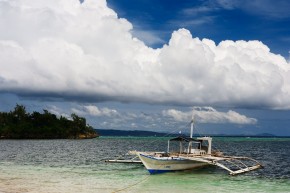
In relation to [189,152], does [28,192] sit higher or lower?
lower

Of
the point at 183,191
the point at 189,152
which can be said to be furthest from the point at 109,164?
the point at 183,191

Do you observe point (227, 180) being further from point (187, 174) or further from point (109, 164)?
point (109, 164)

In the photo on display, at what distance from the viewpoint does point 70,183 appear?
113ft

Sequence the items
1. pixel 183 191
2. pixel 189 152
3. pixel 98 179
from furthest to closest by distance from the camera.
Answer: pixel 189 152, pixel 98 179, pixel 183 191

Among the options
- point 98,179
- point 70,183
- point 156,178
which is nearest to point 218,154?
point 156,178

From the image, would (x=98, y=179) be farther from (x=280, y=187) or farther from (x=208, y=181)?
(x=280, y=187)

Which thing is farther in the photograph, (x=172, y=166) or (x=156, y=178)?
(x=172, y=166)

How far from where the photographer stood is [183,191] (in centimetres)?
3161

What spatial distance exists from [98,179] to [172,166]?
8.57m

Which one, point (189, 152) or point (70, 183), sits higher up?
point (189, 152)

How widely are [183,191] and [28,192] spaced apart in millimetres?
12380

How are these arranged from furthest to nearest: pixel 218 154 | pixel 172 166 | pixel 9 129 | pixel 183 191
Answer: pixel 9 129 → pixel 218 154 → pixel 172 166 → pixel 183 191

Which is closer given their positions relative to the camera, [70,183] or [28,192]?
[28,192]

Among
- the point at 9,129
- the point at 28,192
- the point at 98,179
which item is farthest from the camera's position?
the point at 9,129
